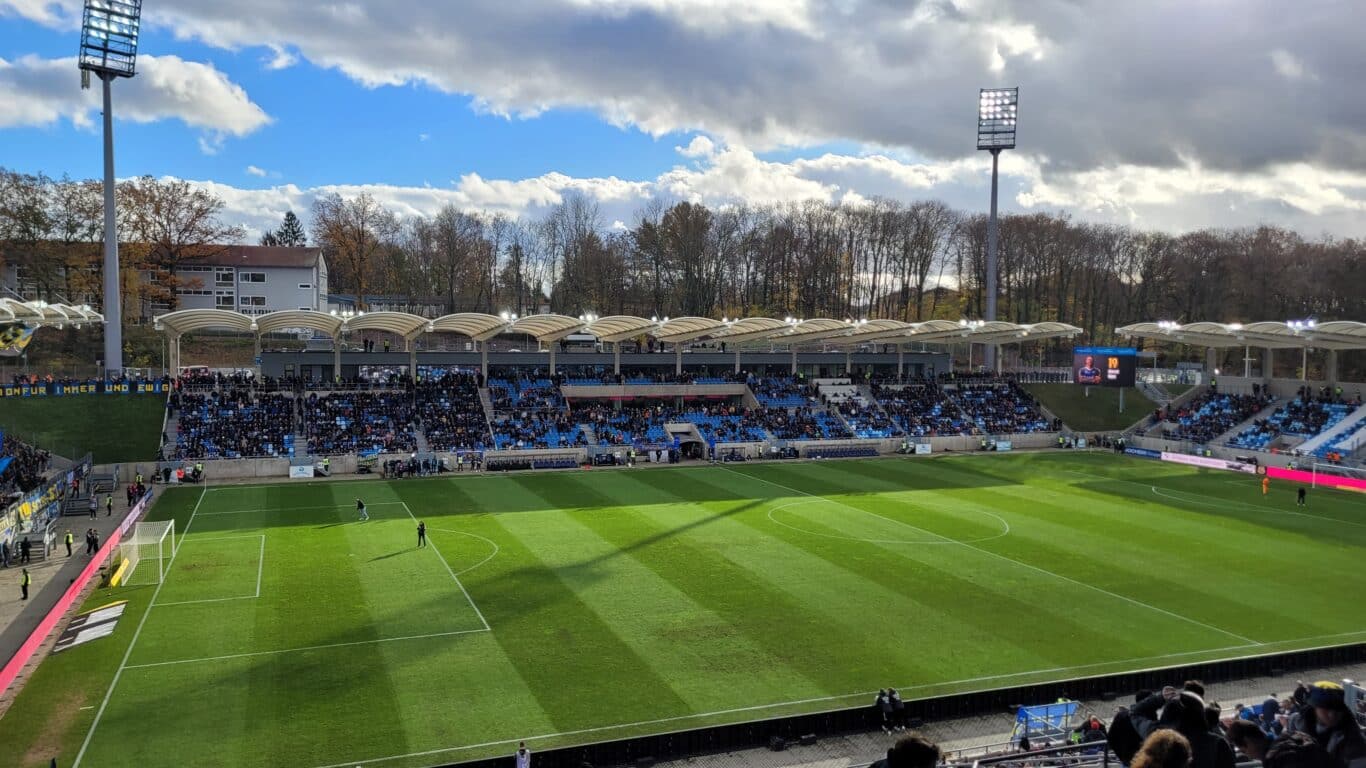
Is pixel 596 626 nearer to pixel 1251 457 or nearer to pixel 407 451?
pixel 407 451

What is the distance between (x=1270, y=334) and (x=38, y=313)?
62.7 meters

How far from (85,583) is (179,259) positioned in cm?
5363

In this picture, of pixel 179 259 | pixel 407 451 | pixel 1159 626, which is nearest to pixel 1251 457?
pixel 1159 626

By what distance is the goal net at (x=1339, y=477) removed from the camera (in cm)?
4341

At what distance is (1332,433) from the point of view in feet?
164

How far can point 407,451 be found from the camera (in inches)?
1843

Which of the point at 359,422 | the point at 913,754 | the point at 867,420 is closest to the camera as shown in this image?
the point at 913,754

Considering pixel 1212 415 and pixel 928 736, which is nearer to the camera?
pixel 928 736

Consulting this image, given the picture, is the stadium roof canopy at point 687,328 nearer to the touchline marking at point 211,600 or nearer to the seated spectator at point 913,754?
the touchline marking at point 211,600

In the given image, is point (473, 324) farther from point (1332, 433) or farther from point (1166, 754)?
point (1166, 754)

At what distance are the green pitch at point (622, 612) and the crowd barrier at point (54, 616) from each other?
27.2 inches

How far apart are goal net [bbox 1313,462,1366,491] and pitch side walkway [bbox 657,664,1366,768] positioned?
32.7 meters

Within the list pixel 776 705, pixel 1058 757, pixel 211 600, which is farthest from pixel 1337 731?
pixel 211 600

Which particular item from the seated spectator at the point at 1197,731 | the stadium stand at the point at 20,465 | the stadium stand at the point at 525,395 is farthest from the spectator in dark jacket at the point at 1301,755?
the stadium stand at the point at 525,395
